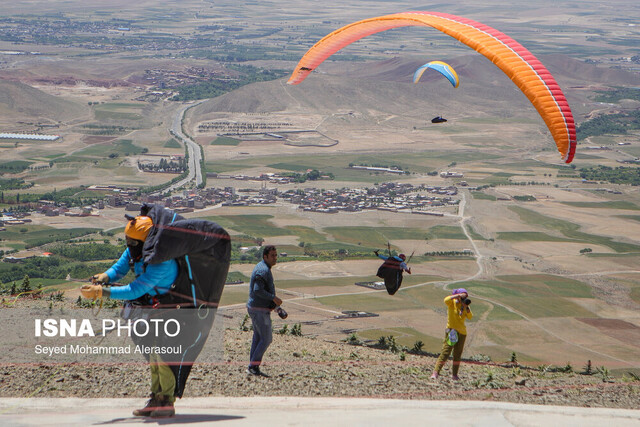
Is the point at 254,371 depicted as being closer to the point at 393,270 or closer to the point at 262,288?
the point at 262,288

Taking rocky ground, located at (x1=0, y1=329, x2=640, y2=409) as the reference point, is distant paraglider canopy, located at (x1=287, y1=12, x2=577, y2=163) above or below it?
above

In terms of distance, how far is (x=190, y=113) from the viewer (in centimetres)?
11112

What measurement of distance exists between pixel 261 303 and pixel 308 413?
1914 mm

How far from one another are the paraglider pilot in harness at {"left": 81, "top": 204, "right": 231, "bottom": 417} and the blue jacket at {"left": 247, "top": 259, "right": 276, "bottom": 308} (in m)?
1.60

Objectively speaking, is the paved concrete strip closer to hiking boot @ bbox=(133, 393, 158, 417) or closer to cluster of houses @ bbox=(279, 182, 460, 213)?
hiking boot @ bbox=(133, 393, 158, 417)

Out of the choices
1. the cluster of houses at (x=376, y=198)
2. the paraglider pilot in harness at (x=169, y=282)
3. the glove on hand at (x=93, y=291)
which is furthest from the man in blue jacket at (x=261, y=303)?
the cluster of houses at (x=376, y=198)

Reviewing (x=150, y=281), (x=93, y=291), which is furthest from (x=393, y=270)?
(x=93, y=291)

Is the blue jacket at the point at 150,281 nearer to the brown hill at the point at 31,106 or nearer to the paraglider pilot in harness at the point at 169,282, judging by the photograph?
the paraglider pilot in harness at the point at 169,282

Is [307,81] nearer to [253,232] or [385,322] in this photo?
[253,232]

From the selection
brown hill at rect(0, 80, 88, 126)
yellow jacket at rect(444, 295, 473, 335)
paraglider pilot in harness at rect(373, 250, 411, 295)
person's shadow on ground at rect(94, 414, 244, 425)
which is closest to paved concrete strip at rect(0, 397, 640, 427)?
person's shadow on ground at rect(94, 414, 244, 425)

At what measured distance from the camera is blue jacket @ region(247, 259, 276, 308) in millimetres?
7699

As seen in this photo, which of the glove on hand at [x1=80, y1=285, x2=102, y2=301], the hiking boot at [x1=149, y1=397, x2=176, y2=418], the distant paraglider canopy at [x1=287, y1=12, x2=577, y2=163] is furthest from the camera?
the distant paraglider canopy at [x1=287, y1=12, x2=577, y2=163]

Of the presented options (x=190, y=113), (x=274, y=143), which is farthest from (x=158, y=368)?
(x=190, y=113)

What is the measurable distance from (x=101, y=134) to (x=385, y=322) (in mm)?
71067
